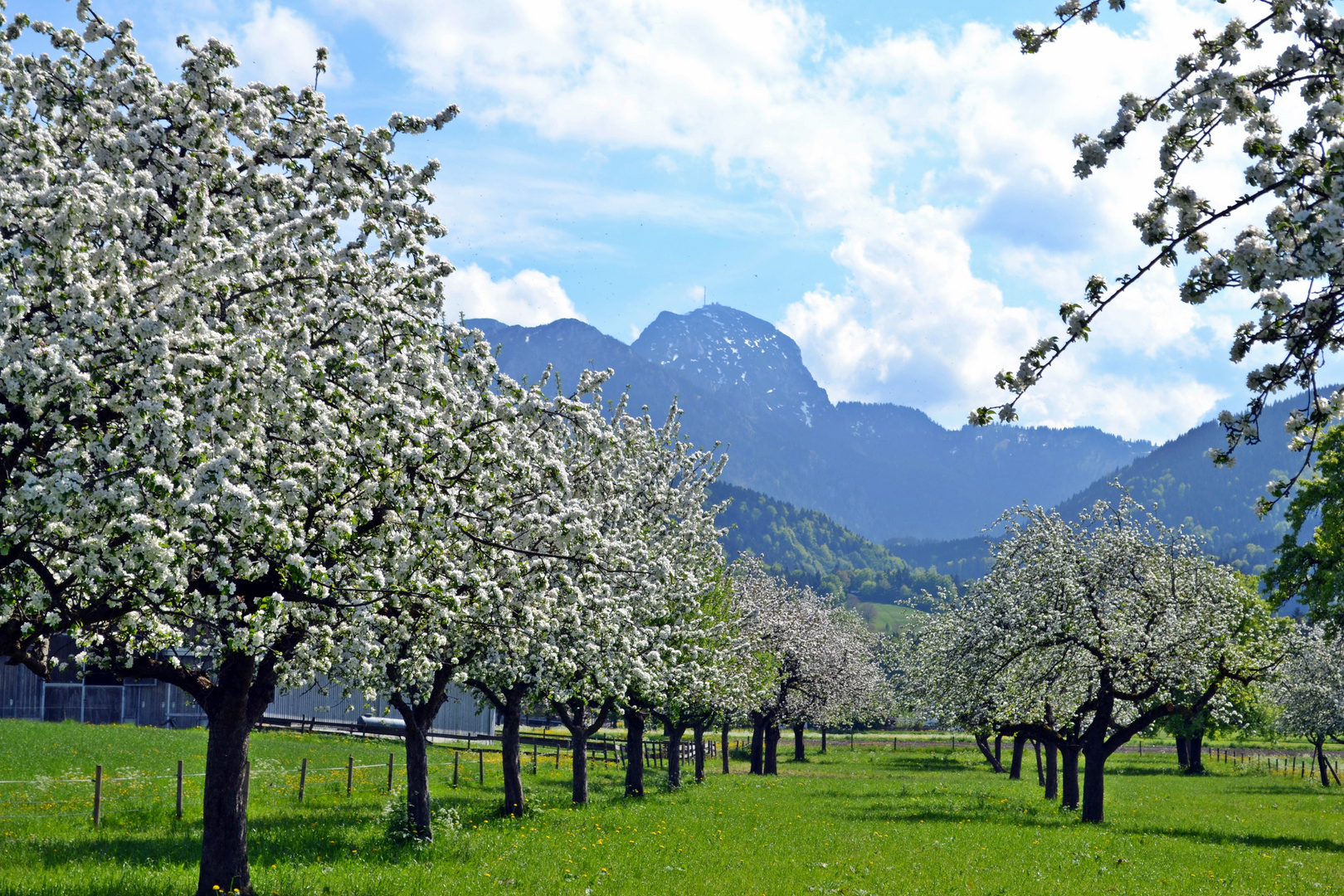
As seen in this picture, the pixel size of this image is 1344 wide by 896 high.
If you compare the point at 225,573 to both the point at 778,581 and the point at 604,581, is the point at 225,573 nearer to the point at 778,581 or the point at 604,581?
the point at 604,581

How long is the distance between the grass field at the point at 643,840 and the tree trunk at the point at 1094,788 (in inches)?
25.3

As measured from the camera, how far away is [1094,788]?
102 ft

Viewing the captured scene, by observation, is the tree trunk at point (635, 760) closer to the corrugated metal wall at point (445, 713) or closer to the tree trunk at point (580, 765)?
the tree trunk at point (580, 765)

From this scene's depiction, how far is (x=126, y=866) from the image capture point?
1667 cm

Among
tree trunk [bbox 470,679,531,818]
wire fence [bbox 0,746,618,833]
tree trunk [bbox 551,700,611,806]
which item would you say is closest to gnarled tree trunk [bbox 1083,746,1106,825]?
tree trunk [bbox 551,700,611,806]

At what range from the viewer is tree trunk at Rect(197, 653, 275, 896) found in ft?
45.5

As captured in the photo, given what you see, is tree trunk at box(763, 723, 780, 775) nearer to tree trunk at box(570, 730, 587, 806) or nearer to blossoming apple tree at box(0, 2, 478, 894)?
tree trunk at box(570, 730, 587, 806)

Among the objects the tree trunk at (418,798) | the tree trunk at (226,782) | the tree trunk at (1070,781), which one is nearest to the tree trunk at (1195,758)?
the tree trunk at (1070,781)

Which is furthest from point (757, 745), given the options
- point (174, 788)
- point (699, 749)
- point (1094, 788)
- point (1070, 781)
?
point (174, 788)

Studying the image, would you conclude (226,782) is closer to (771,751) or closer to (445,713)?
(771,751)

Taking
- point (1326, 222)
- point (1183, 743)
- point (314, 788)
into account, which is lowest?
point (1183, 743)

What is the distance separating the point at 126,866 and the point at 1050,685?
27.5 meters

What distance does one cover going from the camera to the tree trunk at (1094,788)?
102 ft

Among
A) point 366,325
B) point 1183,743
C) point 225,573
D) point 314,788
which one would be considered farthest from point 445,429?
point 1183,743
